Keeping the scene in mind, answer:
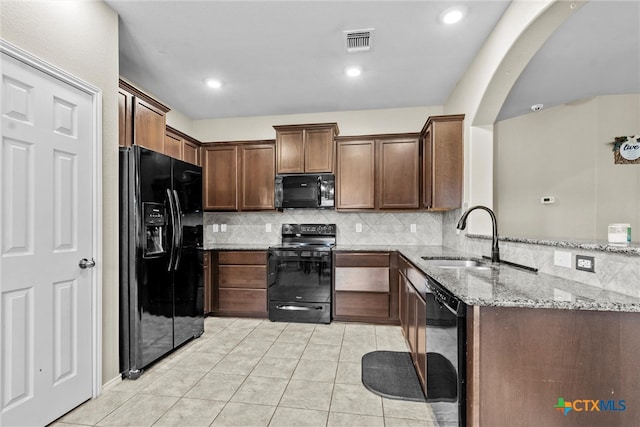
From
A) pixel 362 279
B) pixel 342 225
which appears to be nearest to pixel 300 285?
pixel 362 279

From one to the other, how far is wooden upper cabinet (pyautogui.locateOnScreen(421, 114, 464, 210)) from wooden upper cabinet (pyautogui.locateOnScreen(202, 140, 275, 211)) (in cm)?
209

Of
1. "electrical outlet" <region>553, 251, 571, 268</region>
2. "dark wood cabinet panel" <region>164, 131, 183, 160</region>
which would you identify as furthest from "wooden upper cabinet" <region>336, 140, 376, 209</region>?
"electrical outlet" <region>553, 251, 571, 268</region>

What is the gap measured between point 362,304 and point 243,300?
1514 millimetres

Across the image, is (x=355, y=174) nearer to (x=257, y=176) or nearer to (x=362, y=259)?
(x=362, y=259)

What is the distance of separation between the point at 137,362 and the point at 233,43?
274 centimetres

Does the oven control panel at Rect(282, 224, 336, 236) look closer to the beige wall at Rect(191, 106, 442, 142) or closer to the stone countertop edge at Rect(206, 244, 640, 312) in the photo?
the beige wall at Rect(191, 106, 442, 142)

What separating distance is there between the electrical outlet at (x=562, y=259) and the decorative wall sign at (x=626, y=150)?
3270 millimetres

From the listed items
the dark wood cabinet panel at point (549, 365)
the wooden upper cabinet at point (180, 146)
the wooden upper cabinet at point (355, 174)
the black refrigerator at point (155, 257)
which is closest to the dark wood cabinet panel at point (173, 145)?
the wooden upper cabinet at point (180, 146)

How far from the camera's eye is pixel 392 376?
229 cm

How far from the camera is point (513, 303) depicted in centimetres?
114

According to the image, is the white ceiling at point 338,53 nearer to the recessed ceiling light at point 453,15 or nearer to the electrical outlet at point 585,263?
the recessed ceiling light at point 453,15

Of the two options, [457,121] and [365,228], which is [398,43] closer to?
[457,121]

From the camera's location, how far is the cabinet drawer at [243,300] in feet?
12.2

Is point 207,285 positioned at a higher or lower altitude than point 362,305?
higher
